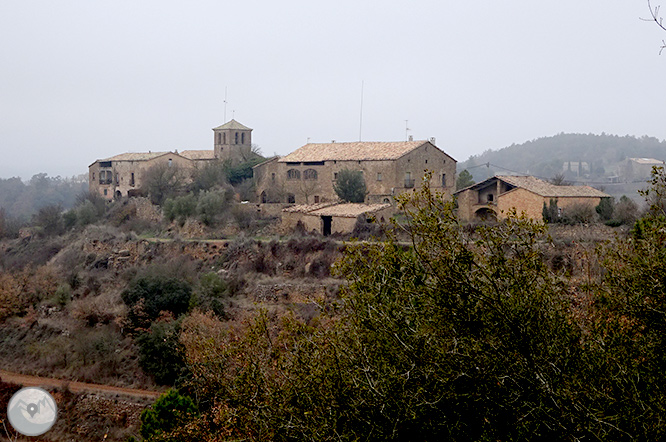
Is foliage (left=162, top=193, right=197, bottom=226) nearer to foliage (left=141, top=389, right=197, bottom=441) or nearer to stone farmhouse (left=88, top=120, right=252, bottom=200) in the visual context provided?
stone farmhouse (left=88, top=120, right=252, bottom=200)

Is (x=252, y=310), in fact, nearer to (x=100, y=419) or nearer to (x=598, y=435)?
(x=100, y=419)

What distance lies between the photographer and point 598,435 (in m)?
5.70

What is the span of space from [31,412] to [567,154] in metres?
114

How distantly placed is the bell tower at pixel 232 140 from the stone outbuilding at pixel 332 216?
47.4 ft

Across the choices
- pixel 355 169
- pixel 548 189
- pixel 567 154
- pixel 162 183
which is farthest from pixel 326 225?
pixel 567 154

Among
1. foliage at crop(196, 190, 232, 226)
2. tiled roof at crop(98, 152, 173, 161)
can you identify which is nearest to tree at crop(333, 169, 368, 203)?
foliage at crop(196, 190, 232, 226)

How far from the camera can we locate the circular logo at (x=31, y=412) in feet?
55.9

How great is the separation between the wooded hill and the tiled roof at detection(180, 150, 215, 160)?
54898 millimetres

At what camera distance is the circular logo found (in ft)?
55.9

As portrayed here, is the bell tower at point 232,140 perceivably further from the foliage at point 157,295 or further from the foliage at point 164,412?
the foliage at point 164,412

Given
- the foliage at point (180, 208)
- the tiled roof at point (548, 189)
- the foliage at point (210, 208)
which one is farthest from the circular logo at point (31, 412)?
the tiled roof at point (548, 189)

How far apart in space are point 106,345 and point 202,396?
7.32m

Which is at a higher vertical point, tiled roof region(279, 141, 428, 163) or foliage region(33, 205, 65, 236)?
tiled roof region(279, 141, 428, 163)

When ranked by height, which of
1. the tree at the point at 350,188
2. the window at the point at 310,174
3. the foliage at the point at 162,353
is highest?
the window at the point at 310,174
